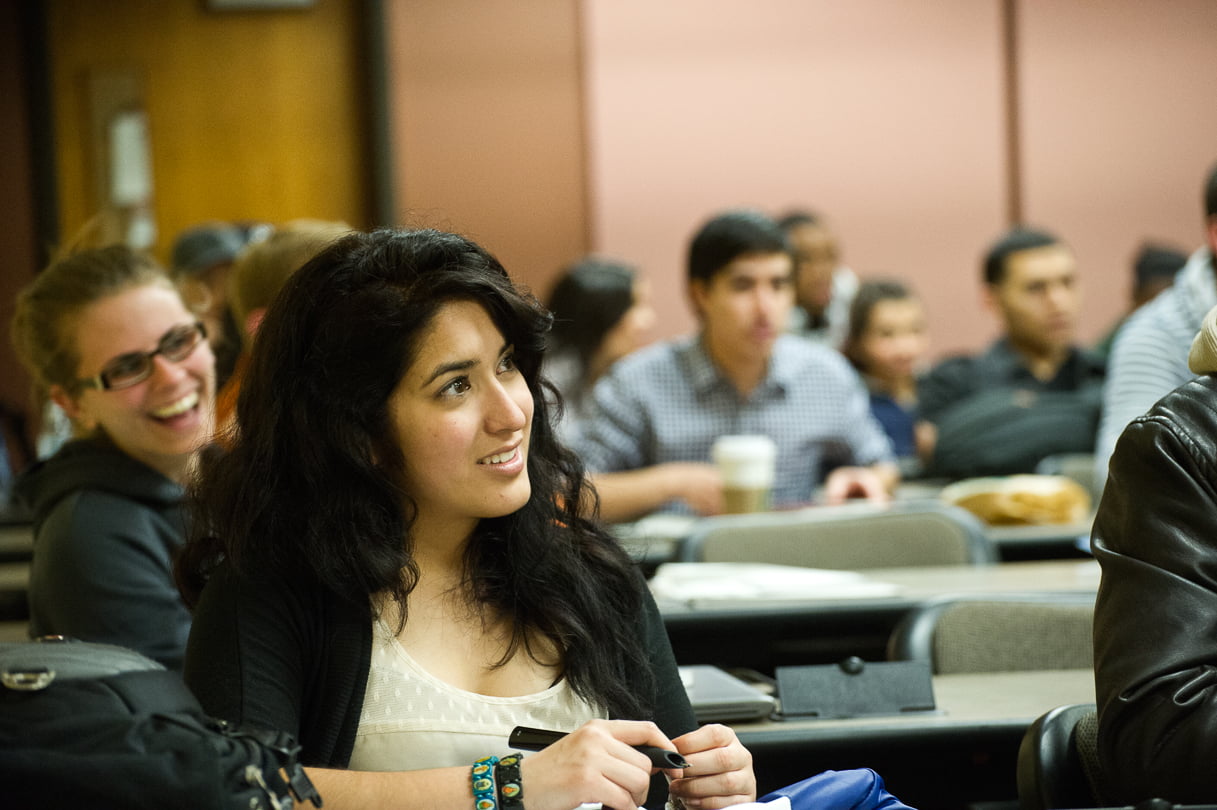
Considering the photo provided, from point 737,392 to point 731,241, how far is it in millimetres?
400

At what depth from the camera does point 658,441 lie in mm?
3746

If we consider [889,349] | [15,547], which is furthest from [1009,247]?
[15,547]

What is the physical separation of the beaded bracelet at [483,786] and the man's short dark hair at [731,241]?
244 centimetres

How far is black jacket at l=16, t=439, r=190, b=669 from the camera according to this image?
200 centimetres

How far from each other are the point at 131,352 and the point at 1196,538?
5.06ft

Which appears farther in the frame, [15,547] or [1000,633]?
[15,547]

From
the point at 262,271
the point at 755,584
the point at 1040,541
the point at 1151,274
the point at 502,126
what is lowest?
the point at 1040,541

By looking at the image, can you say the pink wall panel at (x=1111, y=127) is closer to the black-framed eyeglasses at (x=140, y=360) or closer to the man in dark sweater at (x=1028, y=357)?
the man in dark sweater at (x=1028, y=357)

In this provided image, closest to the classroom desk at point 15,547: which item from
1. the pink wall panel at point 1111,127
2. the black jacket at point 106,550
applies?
the black jacket at point 106,550

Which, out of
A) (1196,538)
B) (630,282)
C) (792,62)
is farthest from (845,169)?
(1196,538)

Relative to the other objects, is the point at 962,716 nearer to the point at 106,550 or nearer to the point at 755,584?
the point at 755,584

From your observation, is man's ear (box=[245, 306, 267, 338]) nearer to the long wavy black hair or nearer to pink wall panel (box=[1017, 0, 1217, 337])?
the long wavy black hair

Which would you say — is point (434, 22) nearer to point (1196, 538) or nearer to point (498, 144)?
point (498, 144)

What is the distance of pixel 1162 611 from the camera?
4.42ft
